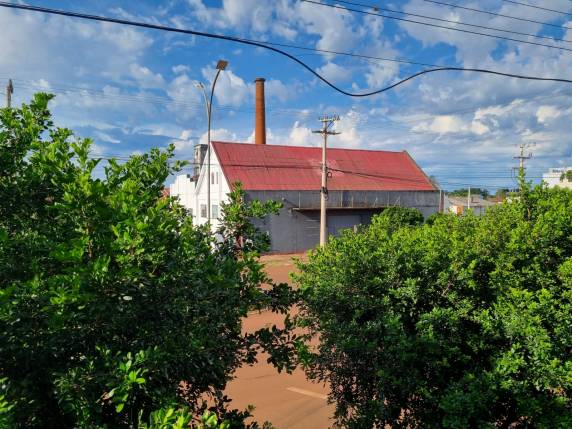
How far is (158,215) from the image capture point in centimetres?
304

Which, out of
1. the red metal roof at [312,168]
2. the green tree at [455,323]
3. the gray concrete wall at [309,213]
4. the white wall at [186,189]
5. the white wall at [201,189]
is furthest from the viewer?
the white wall at [186,189]

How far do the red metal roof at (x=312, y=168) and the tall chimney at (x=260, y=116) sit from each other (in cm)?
278

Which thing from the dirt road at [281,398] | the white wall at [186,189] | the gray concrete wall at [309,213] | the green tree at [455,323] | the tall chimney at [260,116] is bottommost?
the dirt road at [281,398]

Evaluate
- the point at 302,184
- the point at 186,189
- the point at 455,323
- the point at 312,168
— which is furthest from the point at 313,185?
the point at 455,323

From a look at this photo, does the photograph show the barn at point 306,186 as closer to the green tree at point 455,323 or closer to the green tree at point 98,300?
the green tree at point 455,323

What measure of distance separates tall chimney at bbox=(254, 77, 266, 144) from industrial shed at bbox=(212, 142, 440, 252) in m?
2.68

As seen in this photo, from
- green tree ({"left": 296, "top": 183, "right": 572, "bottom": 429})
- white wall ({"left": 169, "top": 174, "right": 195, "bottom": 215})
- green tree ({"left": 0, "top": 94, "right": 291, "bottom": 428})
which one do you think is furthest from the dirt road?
white wall ({"left": 169, "top": 174, "right": 195, "bottom": 215})

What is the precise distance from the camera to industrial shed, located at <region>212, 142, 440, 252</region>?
109 ft

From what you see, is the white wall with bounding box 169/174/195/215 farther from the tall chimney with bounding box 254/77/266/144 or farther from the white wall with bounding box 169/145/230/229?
the tall chimney with bounding box 254/77/266/144

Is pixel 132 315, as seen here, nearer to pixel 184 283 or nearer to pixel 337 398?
pixel 184 283

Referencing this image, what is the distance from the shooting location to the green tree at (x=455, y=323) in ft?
17.2

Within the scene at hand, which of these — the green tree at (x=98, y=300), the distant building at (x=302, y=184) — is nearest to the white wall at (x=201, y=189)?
the distant building at (x=302, y=184)

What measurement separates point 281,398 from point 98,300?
8.25m

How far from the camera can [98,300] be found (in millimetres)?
2775
